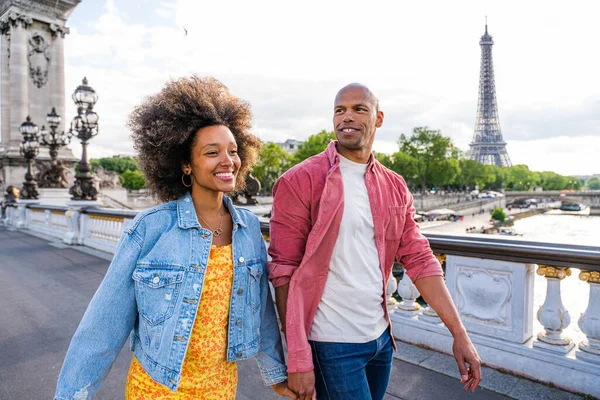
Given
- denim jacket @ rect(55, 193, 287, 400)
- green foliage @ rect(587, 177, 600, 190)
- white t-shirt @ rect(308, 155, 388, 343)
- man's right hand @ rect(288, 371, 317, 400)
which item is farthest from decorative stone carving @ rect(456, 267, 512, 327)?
green foliage @ rect(587, 177, 600, 190)

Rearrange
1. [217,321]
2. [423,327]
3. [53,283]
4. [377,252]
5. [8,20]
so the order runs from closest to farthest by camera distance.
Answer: [217,321]
[377,252]
[423,327]
[53,283]
[8,20]

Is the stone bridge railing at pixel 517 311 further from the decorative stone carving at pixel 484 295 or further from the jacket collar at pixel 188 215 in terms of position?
the jacket collar at pixel 188 215

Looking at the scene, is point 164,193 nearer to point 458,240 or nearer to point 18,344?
point 458,240

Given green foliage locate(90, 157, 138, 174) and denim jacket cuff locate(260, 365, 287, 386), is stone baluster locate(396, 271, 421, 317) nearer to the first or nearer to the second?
denim jacket cuff locate(260, 365, 287, 386)

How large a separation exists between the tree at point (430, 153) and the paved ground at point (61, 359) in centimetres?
6355

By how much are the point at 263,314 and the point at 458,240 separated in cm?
261

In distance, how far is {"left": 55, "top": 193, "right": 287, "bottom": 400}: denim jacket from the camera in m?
1.66

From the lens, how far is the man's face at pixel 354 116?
1.98 metres

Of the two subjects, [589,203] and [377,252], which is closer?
[377,252]

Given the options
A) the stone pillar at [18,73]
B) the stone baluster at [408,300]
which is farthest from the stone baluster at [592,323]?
the stone pillar at [18,73]

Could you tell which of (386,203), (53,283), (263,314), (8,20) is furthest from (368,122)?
(8,20)

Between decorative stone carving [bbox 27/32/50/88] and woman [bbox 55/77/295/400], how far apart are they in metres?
33.7

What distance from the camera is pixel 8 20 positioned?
28672mm

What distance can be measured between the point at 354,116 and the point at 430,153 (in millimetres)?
69026
